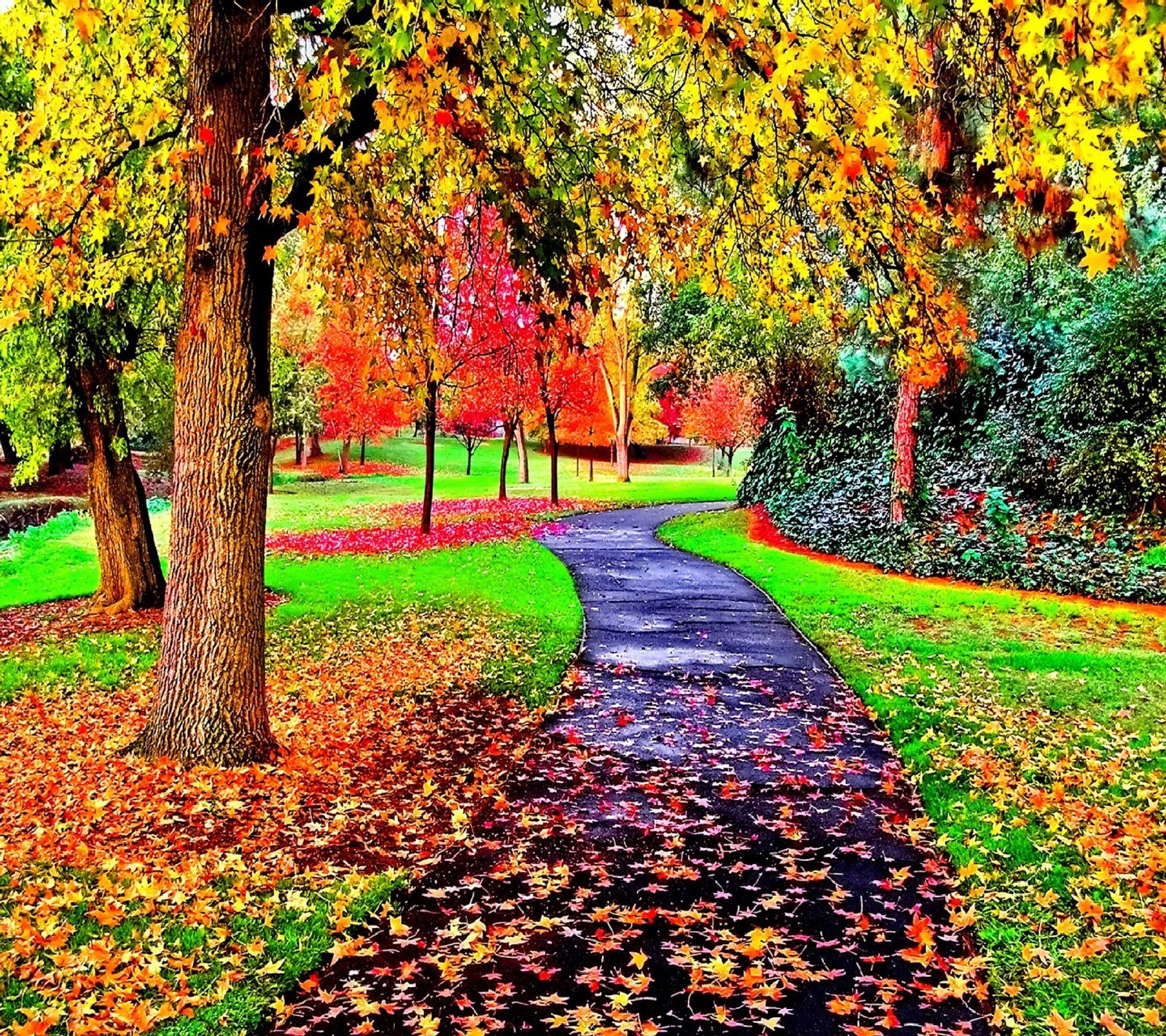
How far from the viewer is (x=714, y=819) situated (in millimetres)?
5488

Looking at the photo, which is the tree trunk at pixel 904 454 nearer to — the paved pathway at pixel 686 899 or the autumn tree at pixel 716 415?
the paved pathway at pixel 686 899

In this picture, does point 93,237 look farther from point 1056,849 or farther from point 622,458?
point 622,458

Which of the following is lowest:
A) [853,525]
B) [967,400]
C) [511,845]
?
[511,845]

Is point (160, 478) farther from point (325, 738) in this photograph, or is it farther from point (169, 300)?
point (325, 738)

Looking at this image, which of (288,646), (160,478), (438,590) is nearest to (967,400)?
(438,590)

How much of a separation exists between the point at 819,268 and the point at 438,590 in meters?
8.54

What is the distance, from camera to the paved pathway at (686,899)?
357cm

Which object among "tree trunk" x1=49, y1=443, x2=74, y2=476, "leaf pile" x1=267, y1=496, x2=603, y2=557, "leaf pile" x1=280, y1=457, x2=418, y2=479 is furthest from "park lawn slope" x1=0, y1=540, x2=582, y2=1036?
"leaf pile" x1=280, y1=457, x2=418, y2=479

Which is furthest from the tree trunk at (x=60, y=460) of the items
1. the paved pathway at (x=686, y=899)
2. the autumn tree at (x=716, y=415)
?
the paved pathway at (x=686, y=899)

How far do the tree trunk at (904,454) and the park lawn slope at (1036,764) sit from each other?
8.52 feet

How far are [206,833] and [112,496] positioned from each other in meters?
8.13

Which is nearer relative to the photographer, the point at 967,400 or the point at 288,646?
the point at 288,646

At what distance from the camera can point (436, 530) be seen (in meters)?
21.8

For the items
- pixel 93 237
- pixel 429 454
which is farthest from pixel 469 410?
pixel 93 237
